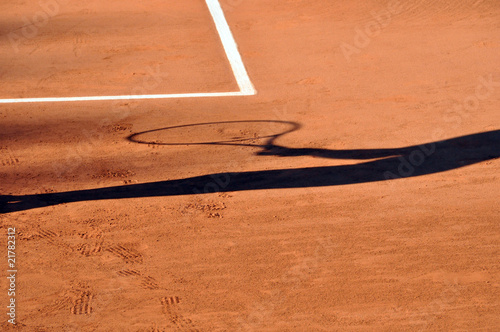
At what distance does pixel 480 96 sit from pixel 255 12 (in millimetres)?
7128

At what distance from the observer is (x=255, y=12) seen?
1566 cm

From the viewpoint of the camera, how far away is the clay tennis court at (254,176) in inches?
242

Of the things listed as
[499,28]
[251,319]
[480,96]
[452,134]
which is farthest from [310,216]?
[499,28]

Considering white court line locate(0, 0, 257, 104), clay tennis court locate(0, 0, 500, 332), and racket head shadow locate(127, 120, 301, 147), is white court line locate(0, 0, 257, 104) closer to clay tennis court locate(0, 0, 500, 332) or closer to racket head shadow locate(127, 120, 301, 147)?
clay tennis court locate(0, 0, 500, 332)

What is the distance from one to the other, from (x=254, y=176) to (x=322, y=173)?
999 mm

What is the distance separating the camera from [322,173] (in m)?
8.41

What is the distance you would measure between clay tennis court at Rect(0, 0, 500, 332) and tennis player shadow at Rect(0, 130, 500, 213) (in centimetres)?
3

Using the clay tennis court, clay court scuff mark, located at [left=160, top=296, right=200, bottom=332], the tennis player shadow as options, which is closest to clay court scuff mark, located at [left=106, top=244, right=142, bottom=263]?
the clay tennis court

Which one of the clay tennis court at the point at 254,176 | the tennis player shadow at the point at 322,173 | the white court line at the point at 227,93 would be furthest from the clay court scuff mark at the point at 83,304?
the white court line at the point at 227,93

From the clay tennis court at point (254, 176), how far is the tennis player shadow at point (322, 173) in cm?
3

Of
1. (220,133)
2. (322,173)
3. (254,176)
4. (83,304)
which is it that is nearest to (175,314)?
(83,304)

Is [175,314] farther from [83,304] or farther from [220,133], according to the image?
[220,133]

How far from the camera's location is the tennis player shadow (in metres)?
7.96

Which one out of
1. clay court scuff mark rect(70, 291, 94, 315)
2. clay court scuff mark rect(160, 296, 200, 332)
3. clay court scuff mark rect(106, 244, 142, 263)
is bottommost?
clay court scuff mark rect(70, 291, 94, 315)
